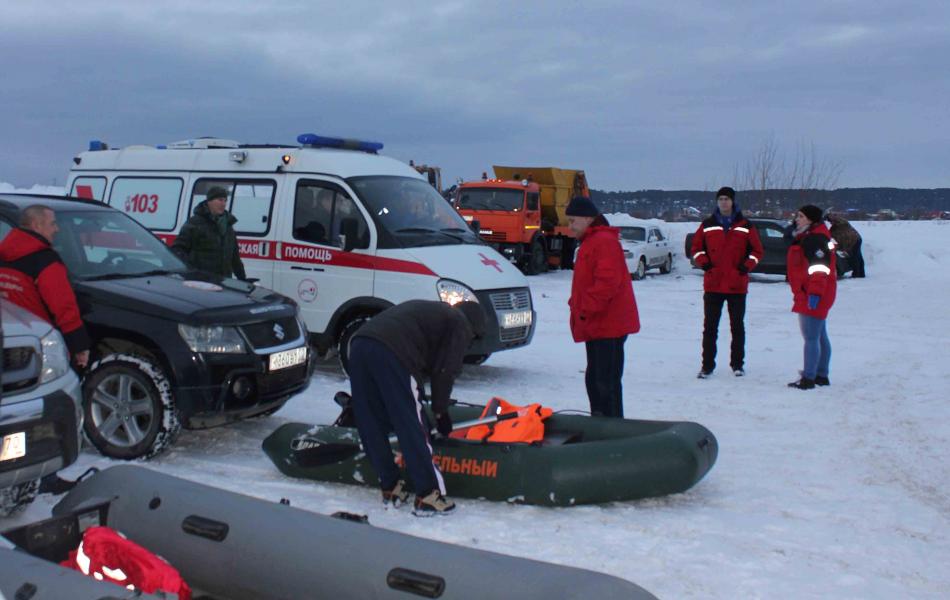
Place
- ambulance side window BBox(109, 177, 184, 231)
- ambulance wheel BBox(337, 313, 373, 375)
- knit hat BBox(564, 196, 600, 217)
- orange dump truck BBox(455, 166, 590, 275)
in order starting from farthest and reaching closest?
orange dump truck BBox(455, 166, 590, 275) < ambulance side window BBox(109, 177, 184, 231) < ambulance wheel BBox(337, 313, 373, 375) < knit hat BBox(564, 196, 600, 217)

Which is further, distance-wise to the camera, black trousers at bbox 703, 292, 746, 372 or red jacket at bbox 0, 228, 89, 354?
black trousers at bbox 703, 292, 746, 372

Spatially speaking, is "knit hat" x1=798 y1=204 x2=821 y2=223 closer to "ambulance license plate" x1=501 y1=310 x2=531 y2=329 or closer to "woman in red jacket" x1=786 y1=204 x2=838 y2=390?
"woman in red jacket" x1=786 y1=204 x2=838 y2=390

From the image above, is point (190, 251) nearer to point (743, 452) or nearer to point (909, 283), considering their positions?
point (743, 452)

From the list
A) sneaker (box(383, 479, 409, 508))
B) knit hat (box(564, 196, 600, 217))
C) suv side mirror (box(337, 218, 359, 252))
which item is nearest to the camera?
sneaker (box(383, 479, 409, 508))

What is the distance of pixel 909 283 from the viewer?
21.7 m

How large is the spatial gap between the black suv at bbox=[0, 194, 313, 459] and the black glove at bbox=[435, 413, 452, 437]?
155cm

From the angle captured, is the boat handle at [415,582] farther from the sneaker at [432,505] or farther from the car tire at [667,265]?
the car tire at [667,265]

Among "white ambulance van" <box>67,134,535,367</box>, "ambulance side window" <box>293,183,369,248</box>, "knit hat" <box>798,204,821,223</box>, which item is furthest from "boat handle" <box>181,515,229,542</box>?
"knit hat" <box>798,204,821,223</box>

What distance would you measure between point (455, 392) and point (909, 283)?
16250 millimetres

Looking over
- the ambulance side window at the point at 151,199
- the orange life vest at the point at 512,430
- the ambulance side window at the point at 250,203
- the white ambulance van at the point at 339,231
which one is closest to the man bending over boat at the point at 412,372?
the orange life vest at the point at 512,430

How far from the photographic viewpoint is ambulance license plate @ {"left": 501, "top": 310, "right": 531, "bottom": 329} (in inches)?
363

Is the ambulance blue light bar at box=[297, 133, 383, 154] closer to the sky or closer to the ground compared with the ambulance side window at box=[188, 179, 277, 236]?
closer to the sky

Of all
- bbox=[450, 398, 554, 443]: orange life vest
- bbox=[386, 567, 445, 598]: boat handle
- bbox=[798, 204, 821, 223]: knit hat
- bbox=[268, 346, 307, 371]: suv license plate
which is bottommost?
bbox=[386, 567, 445, 598]: boat handle

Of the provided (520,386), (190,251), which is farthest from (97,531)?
(520,386)
